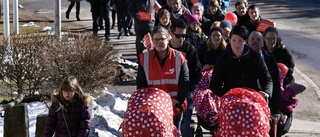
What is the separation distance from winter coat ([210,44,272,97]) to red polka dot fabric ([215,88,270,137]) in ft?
1.47

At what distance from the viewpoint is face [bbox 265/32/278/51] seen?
30.5 ft

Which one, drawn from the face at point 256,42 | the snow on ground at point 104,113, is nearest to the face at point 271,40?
the face at point 256,42

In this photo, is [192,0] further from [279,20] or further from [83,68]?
[279,20]

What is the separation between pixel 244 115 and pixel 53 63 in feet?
14.5

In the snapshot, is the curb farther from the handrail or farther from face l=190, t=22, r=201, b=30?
the handrail

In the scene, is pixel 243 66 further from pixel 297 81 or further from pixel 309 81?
pixel 309 81

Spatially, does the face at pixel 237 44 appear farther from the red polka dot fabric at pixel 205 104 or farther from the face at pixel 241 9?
the face at pixel 241 9

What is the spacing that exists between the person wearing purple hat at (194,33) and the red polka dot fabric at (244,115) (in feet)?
10.2

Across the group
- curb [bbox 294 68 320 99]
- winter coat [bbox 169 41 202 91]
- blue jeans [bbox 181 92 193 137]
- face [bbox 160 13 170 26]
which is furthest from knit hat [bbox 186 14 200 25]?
curb [bbox 294 68 320 99]

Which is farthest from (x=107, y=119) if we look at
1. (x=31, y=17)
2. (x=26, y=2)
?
(x=26, y=2)

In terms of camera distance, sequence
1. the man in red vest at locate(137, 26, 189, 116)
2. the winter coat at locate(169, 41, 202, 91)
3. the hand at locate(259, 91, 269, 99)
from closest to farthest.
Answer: the hand at locate(259, 91, 269, 99), the man in red vest at locate(137, 26, 189, 116), the winter coat at locate(169, 41, 202, 91)

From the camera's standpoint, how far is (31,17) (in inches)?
977

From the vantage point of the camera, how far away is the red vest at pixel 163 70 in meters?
8.09

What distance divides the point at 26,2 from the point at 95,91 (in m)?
20.3
